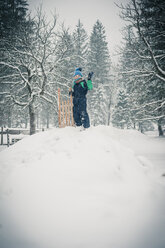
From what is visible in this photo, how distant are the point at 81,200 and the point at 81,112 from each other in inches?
121

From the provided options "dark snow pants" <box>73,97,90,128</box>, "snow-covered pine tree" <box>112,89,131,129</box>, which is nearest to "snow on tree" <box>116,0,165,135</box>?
"dark snow pants" <box>73,97,90,128</box>

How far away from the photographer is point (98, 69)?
23.7 m

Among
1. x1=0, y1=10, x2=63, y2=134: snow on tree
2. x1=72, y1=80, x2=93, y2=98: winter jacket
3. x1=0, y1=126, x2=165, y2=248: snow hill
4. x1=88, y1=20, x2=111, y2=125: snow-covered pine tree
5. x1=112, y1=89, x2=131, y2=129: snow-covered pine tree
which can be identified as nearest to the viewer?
x1=0, y1=126, x2=165, y2=248: snow hill

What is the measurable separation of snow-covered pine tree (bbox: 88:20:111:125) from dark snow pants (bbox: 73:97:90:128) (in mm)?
18663

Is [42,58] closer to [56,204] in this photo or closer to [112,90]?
[56,204]

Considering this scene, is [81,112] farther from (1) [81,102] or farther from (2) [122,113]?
(2) [122,113]

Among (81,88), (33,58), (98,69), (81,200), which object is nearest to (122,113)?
(98,69)

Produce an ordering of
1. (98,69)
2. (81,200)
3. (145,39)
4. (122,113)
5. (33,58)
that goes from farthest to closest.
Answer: (98,69) < (122,113) < (33,58) < (145,39) < (81,200)

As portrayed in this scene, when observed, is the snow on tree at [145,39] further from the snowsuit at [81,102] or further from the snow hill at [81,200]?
the snow hill at [81,200]

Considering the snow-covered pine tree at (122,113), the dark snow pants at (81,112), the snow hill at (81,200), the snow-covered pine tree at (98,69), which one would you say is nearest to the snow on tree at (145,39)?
the dark snow pants at (81,112)

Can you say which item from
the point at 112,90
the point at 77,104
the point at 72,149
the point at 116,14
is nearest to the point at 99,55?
the point at 112,90

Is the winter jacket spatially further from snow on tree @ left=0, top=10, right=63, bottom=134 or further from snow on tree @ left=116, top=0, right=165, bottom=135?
snow on tree @ left=0, top=10, right=63, bottom=134

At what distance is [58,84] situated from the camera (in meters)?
10.6

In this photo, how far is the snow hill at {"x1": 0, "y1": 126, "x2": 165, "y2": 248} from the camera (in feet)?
5.23
